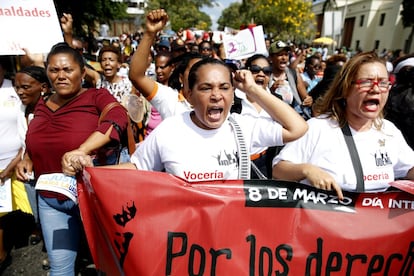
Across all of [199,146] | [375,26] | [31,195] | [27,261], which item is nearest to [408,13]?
[375,26]

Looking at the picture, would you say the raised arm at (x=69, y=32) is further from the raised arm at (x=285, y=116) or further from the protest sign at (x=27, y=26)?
the raised arm at (x=285, y=116)

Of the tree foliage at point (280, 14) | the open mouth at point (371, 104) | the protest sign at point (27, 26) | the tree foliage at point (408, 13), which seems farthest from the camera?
the tree foliage at point (280, 14)

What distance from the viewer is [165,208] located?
1741 mm

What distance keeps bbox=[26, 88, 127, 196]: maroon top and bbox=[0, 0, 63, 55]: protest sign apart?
1.58 meters

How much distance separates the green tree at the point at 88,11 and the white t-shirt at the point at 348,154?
16.6 metres

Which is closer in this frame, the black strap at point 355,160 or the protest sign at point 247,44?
the black strap at point 355,160

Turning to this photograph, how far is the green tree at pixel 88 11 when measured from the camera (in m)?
16.6

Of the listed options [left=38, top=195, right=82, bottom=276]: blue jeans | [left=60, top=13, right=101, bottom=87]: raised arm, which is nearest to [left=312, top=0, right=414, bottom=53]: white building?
[left=60, top=13, right=101, bottom=87]: raised arm

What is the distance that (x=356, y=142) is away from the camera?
6.56 feet

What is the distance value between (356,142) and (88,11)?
19753 millimetres

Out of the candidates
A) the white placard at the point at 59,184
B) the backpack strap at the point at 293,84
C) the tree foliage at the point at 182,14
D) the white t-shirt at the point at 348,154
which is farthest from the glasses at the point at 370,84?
the tree foliage at the point at 182,14

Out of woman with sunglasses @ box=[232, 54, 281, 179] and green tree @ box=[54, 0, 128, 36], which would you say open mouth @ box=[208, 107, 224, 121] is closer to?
woman with sunglasses @ box=[232, 54, 281, 179]

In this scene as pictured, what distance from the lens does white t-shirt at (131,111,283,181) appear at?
6.05 ft

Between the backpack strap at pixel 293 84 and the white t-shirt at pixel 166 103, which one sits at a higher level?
the white t-shirt at pixel 166 103
